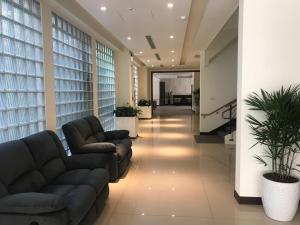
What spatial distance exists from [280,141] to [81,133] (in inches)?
130

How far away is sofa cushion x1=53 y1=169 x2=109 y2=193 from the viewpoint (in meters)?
3.07

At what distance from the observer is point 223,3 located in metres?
4.42

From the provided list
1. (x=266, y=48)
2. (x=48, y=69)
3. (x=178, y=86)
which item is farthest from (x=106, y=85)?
(x=178, y=86)

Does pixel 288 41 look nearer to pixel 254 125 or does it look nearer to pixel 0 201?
pixel 254 125

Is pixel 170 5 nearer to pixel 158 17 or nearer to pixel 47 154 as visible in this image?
pixel 158 17

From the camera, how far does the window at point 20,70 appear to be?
130 inches

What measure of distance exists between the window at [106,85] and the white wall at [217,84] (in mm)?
3129

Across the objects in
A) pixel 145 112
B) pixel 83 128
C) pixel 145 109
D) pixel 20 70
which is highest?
pixel 20 70

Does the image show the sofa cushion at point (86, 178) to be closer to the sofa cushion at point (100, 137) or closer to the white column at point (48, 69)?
the white column at point (48, 69)

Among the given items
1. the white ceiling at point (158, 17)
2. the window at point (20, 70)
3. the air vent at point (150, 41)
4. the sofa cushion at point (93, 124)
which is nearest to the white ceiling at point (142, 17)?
the white ceiling at point (158, 17)

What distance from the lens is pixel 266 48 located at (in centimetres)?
342

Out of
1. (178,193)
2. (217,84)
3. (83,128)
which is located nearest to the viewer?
(178,193)

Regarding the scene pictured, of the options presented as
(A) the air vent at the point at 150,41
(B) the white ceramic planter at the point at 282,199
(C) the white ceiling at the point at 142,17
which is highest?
Answer: (A) the air vent at the point at 150,41

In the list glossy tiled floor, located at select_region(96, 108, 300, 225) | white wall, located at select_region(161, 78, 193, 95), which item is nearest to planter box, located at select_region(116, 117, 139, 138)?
glossy tiled floor, located at select_region(96, 108, 300, 225)
